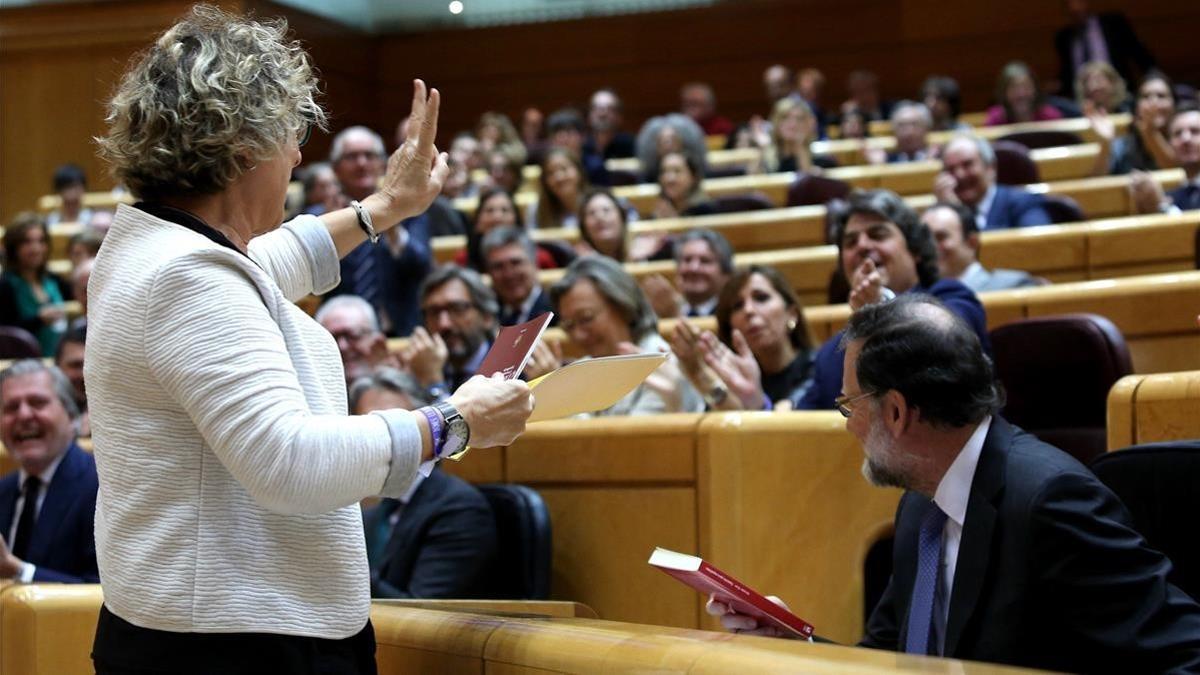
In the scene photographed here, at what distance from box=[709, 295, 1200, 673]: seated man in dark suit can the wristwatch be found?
38 cm

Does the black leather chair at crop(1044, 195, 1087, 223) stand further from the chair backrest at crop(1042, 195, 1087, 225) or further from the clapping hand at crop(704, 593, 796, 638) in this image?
the clapping hand at crop(704, 593, 796, 638)

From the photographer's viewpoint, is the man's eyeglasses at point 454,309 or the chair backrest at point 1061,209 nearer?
the man's eyeglasses at point 454,309

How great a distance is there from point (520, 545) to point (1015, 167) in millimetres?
3105

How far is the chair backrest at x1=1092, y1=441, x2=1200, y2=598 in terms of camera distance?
4.05 feet

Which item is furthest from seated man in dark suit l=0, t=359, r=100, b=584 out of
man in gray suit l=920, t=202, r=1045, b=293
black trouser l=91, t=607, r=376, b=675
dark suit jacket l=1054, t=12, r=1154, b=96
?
dark suit jacket l=1054, t=12, r=1154, b=96

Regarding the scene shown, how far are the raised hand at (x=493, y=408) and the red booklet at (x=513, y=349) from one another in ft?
0.10

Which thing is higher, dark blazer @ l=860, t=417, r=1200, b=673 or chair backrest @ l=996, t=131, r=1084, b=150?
chair backrest @ l=996, t=131, r=1084, b=150

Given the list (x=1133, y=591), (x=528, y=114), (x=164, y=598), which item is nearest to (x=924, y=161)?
(x=528, y=114)

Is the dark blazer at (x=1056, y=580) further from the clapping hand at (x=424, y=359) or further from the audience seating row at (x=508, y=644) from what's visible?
the clapping hand at (x=424, y=359)

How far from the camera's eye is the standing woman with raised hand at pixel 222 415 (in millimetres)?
938

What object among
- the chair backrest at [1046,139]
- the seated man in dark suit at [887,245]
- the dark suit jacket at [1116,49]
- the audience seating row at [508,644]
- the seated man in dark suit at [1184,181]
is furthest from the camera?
the dark suit jacket at [1116,49]

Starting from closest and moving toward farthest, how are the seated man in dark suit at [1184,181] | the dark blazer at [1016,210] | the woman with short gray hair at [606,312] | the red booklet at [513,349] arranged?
1. the red booklet at [513,349]
2. the woman with short gray hair at [606,312]
3. the seated man in dark suit at [1184,181]
4. the dark blazer at [1016,210]

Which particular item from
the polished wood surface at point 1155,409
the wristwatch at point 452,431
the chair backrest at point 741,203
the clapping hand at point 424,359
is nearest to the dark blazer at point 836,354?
the polished wood surface at point 1155,409

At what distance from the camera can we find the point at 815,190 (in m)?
4.86
